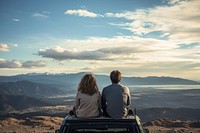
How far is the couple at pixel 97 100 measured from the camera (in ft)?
19.1

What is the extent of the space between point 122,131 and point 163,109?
17323cm

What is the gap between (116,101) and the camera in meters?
6.00

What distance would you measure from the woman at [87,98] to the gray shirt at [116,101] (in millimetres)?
186

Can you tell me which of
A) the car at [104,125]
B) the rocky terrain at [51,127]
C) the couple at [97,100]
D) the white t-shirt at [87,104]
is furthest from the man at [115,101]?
the rocky terrain at [51,127]

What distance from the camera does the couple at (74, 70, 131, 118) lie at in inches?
230

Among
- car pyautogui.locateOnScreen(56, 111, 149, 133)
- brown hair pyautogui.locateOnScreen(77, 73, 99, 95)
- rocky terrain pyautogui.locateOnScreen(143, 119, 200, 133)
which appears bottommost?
rocky terrain pyautogui.locateOnScreen(143, 119, 200, 133)

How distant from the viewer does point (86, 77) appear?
5844mm

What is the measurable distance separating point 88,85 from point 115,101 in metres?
0.58

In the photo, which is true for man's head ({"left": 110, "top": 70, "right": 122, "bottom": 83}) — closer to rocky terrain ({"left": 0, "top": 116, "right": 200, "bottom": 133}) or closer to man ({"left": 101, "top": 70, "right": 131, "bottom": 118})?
man ({"left": 101, "top": 70, "right": 131, "bottom": 118})

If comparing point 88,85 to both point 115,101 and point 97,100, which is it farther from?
point 115,101

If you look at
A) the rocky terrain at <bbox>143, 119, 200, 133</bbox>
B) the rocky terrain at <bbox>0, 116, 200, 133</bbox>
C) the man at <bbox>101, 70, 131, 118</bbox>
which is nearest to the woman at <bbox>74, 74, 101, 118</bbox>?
the man at <bbox>101, 70, 131, 118</bbox>

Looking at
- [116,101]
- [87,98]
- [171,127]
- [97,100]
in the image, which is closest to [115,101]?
[116,101]

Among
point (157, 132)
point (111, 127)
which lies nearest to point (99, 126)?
point (111, 127)

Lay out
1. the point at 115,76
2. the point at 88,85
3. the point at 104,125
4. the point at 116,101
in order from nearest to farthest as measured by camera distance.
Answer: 1. the point at 104,125
2. the point at 88,85
3. the point at 116,101
4. the point at 115,76
